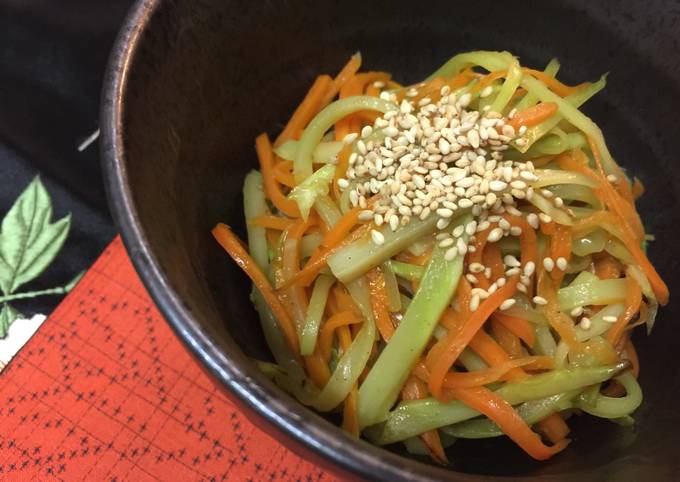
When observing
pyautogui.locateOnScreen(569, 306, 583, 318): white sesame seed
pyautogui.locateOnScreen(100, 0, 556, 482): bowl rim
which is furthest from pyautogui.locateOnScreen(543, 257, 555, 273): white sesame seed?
pyautogui.locateOnScreen(100, 0, 556, 482): bowl rim

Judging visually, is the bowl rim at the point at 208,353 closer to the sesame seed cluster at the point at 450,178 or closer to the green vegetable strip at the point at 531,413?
the green vegetable strip at the point at 531,413

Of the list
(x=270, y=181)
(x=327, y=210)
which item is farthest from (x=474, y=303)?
(x=270, y=181)

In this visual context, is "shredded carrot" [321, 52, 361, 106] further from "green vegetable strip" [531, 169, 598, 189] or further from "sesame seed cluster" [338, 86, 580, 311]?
"green vegetable strip" [531, 169, 598, 189]

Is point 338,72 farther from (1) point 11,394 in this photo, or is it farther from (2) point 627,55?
(1) point 11,394

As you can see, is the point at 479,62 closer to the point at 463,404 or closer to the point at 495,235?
the point at 495,235

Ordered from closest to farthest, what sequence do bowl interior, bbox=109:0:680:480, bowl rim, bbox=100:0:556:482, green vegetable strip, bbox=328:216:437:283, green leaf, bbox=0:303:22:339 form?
bowl rim, bbox=100:0:556:482, bowl interior, bbox=109:0:680:480, green vegetable strip, bbox=328:216:437:283, green leaf, bbox=0:303:22:339

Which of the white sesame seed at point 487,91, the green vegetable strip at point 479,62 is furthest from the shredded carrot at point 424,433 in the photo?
the green vegetable strip at point 479,62
